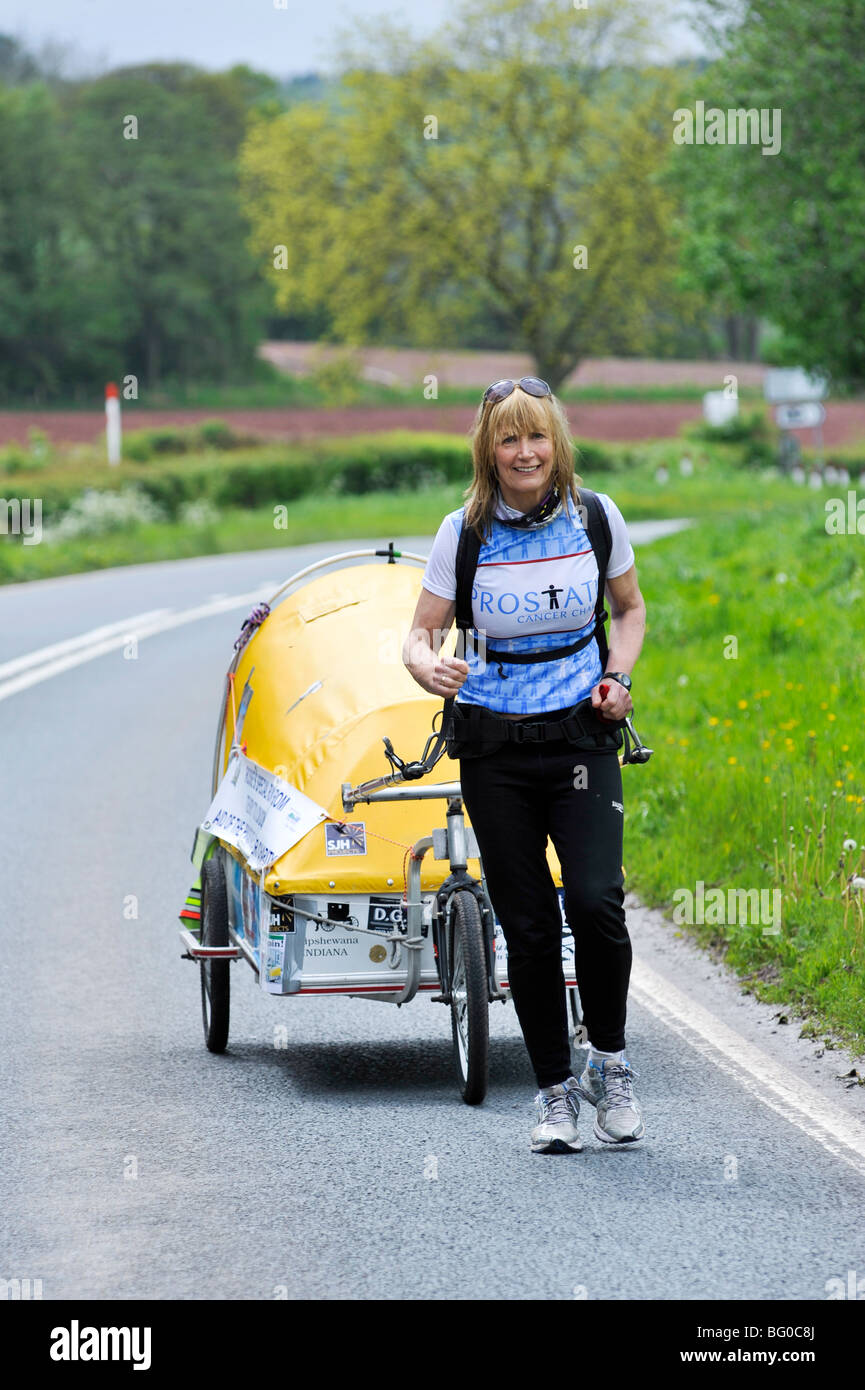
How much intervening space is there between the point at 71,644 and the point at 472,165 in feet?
146

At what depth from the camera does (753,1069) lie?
6344 millimetres

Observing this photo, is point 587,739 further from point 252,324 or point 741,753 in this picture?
point 252,324

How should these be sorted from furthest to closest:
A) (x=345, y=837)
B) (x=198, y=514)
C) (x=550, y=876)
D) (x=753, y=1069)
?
(x=198, y=514), (x=753, y=1069), (x=345, y=837), (x=550, y=876)

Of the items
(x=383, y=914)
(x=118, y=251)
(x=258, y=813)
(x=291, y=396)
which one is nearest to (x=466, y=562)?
(x=383, y=914)

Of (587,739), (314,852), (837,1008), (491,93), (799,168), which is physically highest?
(491,93)

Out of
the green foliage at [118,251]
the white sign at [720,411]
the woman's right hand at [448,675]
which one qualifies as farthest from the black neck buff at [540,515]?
the green foliage at [118,251]

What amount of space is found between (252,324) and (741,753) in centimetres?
8930

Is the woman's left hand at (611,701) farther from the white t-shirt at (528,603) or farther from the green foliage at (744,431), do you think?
the green foliage at (744,431)

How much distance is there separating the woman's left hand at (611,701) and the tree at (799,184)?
916 inches

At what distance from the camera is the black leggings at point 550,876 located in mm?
5293

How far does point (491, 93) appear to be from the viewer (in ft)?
197

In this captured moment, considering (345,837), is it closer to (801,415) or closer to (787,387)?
(801,415)

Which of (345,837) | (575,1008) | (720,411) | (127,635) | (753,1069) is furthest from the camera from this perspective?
(720,411)
